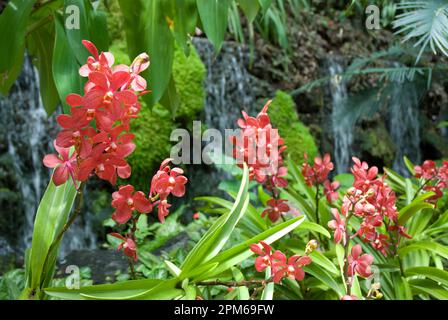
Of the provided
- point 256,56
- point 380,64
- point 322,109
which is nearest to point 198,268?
point 256,56

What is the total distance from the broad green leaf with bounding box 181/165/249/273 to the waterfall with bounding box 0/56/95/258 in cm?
229

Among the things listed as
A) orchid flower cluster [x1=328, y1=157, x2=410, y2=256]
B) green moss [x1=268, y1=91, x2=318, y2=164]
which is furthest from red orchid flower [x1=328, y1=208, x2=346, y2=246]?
green moss [x1=268, y1=91, x2=318, y2=164]

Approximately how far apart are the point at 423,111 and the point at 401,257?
13.1ft

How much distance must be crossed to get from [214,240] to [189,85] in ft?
8.19

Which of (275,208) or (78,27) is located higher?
(78,27)

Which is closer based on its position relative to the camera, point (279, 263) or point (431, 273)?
point (279, 263)

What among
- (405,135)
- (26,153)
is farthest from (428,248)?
(405,135)

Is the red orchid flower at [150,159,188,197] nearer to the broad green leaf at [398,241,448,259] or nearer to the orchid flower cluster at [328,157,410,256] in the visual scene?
the orchid flower cluster at [328,157,410,256]

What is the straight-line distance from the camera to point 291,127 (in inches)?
149

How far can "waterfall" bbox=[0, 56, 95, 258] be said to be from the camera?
2.78 metres

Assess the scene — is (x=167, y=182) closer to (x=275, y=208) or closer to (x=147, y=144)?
(x=275, y=208)

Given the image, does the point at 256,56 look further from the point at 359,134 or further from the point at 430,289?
the point at 430,289

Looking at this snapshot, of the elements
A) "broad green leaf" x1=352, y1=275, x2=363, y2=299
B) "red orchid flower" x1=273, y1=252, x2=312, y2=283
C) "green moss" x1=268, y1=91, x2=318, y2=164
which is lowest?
"broad green leaf" x1=352, y1=275, x2=363, y2=299
